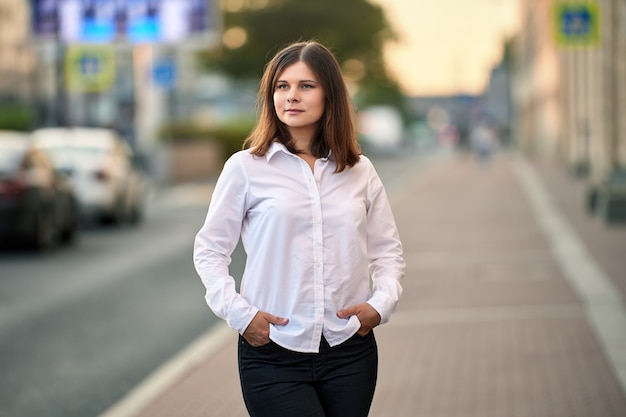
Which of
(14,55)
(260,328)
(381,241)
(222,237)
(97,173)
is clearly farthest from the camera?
(14,55)

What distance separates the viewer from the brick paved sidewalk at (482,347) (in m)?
6.52

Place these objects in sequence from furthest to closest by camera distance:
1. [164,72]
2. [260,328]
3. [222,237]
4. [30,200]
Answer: [164,72] → [30,200] → [222,237] → [260,328]

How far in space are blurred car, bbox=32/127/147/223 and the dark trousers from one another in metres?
17.3

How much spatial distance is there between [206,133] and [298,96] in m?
38.3

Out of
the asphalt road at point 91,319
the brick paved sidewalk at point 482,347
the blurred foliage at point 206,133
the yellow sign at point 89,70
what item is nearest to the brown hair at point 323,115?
the brick paved sidewalk at point 482,347

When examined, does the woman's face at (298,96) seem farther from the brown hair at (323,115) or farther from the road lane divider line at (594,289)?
the road lane divider line at (594,289)

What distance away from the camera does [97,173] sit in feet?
68.4

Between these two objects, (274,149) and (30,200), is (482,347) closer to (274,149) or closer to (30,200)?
(274,149)

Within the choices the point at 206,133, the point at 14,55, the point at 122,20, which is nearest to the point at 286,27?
the point at 14,55

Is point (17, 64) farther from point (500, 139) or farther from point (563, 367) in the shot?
point (563, 367)

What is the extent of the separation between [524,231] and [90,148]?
7457 mm

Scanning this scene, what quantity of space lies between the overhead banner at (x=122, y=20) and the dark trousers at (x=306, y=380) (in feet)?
112

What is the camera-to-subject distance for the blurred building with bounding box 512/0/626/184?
2192 centimetres

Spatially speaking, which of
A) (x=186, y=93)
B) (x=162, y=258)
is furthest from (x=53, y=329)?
(x=186, y=93)
